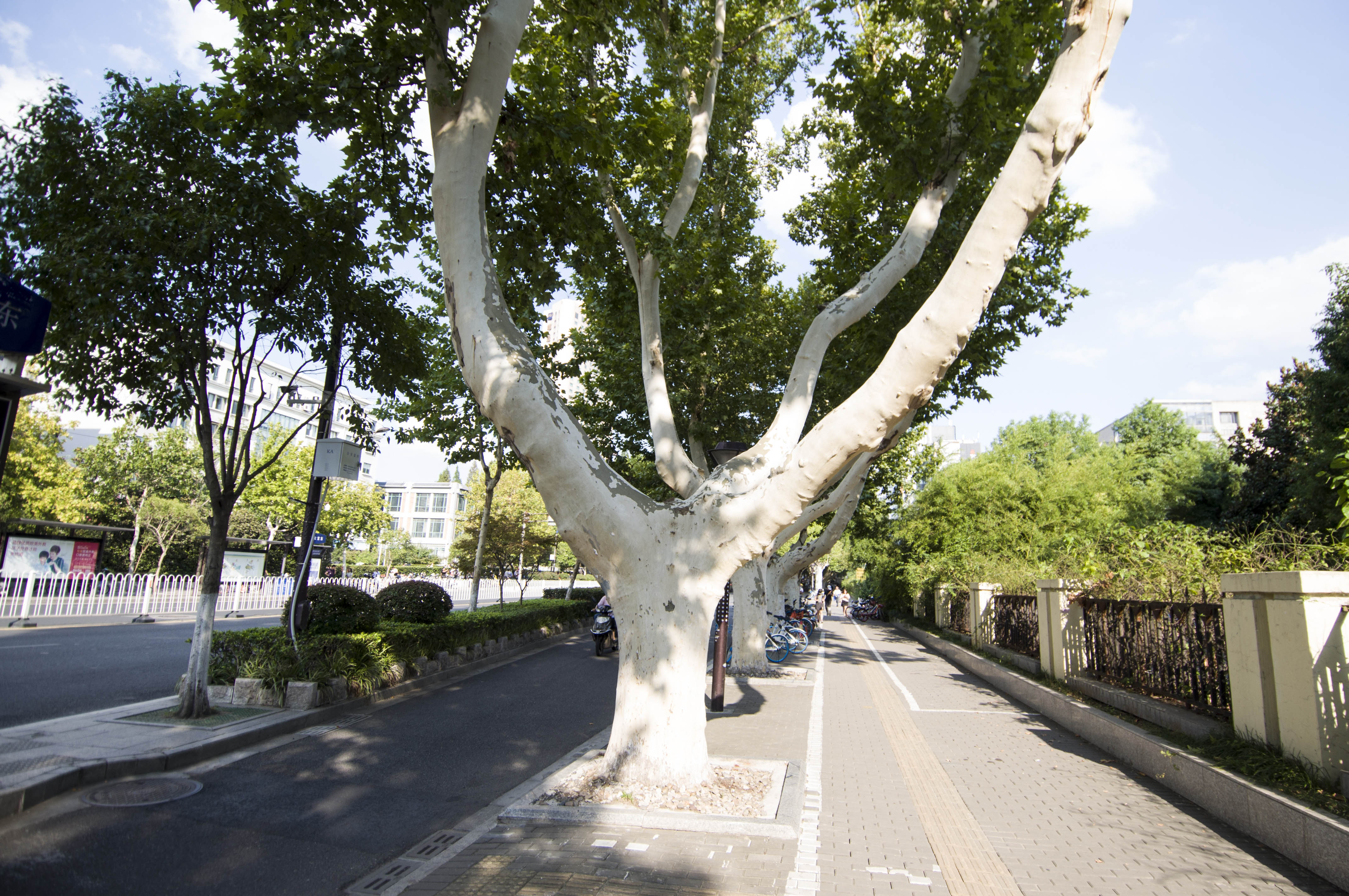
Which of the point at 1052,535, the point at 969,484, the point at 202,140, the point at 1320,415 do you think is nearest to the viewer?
the point at 202,140

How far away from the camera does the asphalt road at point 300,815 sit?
13.1 ft

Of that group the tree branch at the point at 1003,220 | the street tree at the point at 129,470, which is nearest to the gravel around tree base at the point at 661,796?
the tree branch at the point at 1003,220

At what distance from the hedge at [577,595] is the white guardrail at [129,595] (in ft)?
10.5

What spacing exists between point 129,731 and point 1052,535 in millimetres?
23425

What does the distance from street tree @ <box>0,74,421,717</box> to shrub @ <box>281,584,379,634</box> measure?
2.49 m

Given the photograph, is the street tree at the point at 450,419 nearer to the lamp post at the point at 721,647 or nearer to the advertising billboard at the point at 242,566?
the lamp post at the point at 721,647

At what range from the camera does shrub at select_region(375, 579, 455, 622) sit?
11898mm

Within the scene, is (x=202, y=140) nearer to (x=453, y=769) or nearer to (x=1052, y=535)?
(x=453, y=769)

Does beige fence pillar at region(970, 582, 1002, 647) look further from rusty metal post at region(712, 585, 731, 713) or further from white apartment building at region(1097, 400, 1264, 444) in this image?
white apartment building at region(1097, 400, 1264, 444)

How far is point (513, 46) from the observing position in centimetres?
571

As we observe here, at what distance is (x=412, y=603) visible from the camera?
1195 centimetres

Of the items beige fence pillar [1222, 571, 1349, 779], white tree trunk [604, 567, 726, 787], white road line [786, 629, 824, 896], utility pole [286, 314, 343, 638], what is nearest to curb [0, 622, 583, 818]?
utility pole [286, 314, 343, 638]

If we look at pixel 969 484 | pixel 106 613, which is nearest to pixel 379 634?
pixel 106 613

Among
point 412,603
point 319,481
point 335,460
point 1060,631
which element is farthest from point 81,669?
point 1060,631
